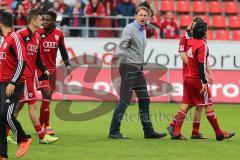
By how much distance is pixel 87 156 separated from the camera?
10.1 metres

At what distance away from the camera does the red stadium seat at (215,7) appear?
25047 mm

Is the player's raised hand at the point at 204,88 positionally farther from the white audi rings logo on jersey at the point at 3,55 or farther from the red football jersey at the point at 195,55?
the white audi rings logo on jersey at the point at 3,55

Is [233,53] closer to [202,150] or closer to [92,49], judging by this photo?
[92,49]

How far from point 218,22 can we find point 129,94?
1289cm

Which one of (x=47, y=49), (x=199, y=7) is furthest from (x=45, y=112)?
(x=199, y=7)

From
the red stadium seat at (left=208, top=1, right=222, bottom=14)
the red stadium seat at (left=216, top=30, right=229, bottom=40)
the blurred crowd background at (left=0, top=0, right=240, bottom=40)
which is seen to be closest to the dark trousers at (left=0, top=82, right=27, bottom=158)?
the blurred crowd background at (left=0, top=0, right=240, bottom=40)

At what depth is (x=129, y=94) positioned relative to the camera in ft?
39.8

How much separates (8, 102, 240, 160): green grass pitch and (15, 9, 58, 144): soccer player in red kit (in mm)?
234

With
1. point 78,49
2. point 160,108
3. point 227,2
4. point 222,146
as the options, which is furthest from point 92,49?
point 222,146

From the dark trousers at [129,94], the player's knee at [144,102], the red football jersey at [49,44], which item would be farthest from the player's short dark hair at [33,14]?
the player's knee at [144,102]

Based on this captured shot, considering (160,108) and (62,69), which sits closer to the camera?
(160,108)

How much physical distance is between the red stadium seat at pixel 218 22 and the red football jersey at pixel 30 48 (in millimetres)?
13604

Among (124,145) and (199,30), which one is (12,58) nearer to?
(124,145)

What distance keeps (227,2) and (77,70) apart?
8090 mm
